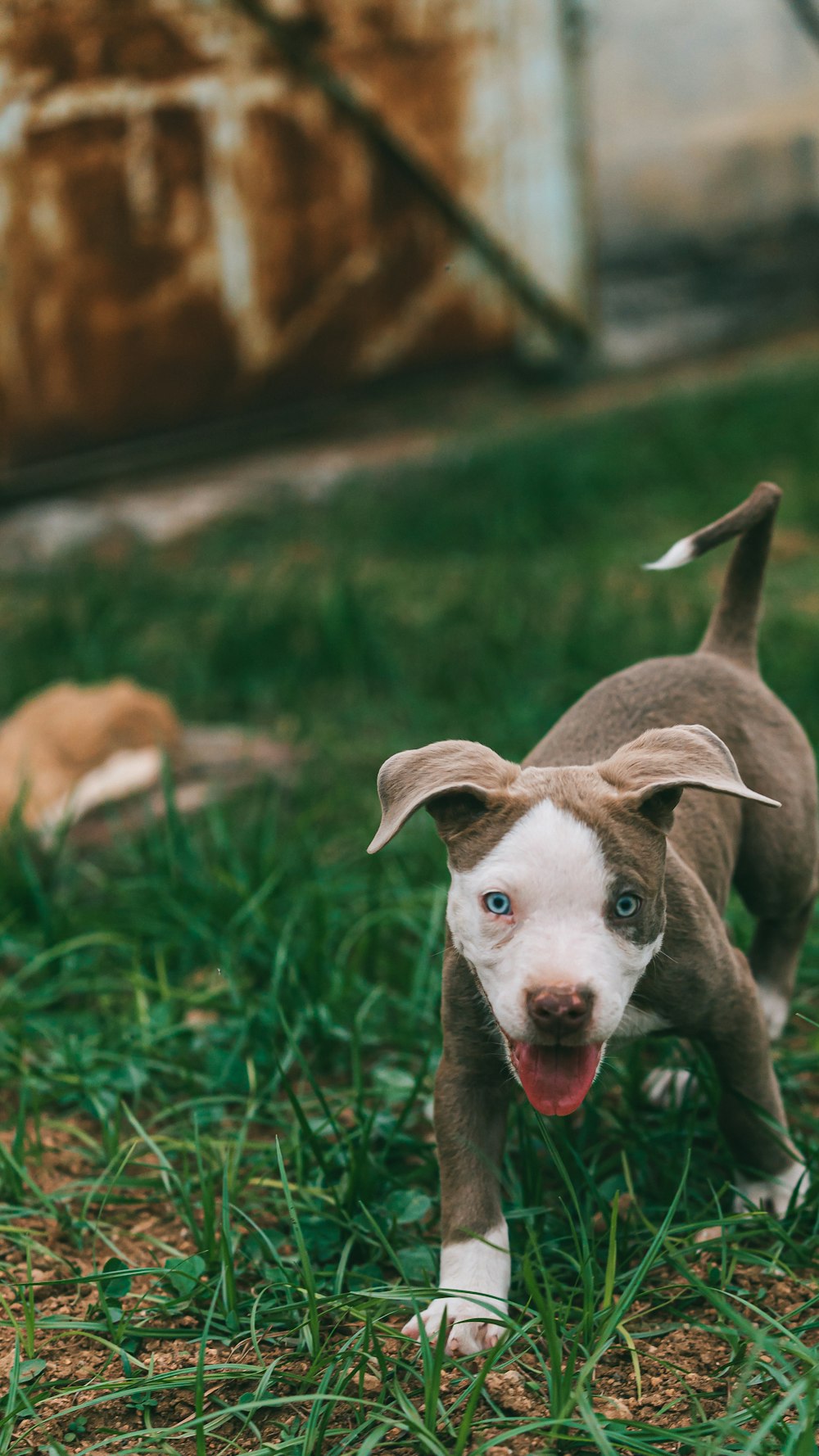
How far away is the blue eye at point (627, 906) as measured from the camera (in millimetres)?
1883

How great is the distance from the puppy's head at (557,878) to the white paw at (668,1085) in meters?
0.62

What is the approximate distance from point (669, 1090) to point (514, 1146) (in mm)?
278

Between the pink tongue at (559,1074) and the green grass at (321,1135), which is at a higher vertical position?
the pink tongue at (559,1074)

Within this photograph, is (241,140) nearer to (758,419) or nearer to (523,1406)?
(758,419)

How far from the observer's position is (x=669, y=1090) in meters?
2.57

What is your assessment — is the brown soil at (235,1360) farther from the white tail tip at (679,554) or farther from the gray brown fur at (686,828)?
the white tail tip at (679,554)

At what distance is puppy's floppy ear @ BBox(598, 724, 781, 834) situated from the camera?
1.90 metres

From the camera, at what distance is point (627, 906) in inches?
74.5

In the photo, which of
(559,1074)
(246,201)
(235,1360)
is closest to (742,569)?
(559,1074)

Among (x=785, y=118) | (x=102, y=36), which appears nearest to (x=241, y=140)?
(x=102, y=36)

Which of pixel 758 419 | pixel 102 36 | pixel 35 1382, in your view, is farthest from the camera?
pixel 758 419

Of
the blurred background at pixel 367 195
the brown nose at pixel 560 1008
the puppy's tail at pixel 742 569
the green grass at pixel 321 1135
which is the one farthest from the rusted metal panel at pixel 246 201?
the brown nose at pixel 560 1008

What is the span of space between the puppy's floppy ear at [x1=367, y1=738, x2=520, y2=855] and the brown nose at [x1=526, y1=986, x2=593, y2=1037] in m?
0.28

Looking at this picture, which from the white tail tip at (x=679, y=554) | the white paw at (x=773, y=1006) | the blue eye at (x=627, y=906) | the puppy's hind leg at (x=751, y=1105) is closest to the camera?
the blue eye at (x=627, y=906)
